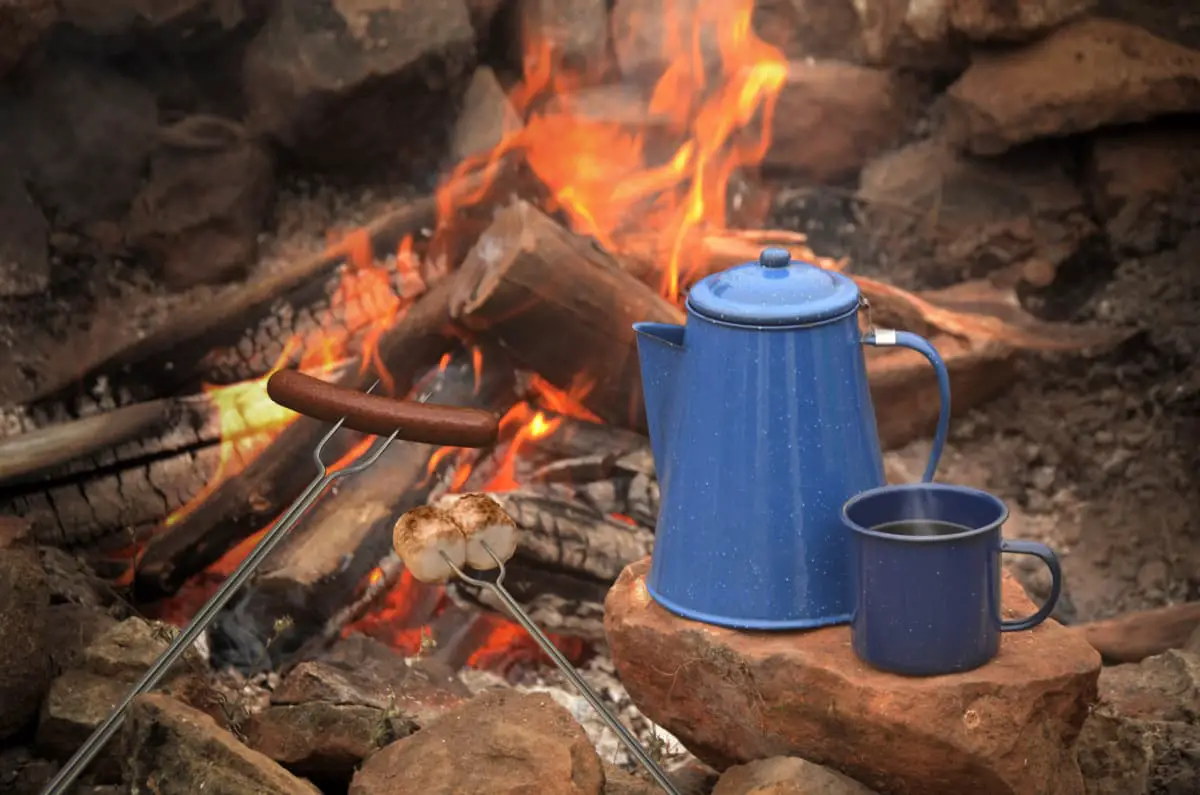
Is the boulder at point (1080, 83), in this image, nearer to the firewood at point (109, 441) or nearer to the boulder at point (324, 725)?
the firewood at point (109, 441)

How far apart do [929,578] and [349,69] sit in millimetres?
2402

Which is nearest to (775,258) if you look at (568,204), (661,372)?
(661,372)

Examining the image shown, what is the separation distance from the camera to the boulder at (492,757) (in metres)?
1.83

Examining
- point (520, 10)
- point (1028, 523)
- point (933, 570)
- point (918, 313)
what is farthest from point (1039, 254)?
point (933, 570)

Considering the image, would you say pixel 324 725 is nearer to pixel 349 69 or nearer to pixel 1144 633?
pixel 1144 633

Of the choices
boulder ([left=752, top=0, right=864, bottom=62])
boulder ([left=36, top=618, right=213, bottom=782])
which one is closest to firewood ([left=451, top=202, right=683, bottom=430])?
boulder ([left=36, top=618, right=213, bottom=782])

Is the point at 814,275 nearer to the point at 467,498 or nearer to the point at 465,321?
the point at 467,498

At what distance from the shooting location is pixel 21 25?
3.12 metres

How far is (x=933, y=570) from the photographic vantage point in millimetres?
1691

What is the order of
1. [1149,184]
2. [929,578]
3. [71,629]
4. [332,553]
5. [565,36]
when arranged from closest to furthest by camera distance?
[929,578]
[71,629]
[332,553]
[1149,184]
[565,36]

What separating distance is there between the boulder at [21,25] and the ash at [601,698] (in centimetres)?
175

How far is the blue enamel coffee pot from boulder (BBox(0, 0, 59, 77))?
6.25ft

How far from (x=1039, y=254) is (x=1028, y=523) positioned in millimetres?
966

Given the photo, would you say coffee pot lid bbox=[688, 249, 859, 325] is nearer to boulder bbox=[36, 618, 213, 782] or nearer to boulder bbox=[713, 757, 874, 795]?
boulder bbox=[713, 757, 874, 795]
